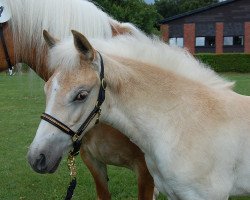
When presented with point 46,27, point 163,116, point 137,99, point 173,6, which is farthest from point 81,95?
point 173,6

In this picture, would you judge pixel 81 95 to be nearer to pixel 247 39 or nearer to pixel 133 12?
pixel 133 12

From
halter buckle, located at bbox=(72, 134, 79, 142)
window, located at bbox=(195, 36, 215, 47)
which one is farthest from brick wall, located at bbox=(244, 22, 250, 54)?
halter buckle, located at bbox=(72, 134, 79, 142)

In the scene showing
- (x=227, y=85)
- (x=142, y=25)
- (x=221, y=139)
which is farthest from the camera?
(x=142, y=25)

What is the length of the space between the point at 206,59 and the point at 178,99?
29.9 meters

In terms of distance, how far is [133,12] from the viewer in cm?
4278

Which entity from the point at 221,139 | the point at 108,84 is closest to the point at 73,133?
the point at 108,84

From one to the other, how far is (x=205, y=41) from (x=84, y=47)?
42585 mm

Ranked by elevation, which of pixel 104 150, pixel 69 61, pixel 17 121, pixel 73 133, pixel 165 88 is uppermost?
pixel 69 61

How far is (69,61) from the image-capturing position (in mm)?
2971

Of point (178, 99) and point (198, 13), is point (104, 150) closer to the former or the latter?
point (178, 99)

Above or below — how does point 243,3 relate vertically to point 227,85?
above

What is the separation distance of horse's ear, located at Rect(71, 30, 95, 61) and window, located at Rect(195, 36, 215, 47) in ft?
139

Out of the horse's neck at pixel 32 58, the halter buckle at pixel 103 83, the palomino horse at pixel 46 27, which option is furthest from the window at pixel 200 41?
the halter buckle at pixel 103 83

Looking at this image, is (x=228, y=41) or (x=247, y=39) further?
(x=228, y=41)
